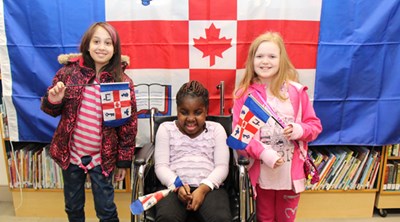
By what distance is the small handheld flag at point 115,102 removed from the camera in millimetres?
1527

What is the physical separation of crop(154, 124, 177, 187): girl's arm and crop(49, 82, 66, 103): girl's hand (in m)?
0.47

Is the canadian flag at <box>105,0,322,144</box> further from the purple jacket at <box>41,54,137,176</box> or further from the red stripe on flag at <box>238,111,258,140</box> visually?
the red stripe on flag at <box>238,111,258,140</box>

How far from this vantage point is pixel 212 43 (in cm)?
202

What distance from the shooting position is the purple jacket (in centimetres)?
157


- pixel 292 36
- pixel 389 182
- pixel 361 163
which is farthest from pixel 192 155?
pixel 389 182

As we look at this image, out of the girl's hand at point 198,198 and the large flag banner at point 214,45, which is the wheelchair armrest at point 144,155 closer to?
the girl's hand at point 198,198

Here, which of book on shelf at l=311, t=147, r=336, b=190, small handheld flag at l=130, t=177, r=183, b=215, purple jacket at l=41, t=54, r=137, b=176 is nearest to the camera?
small handheld flag at l=130, t=177, r=183, b=215

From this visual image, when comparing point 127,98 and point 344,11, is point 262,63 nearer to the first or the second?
point 127,98

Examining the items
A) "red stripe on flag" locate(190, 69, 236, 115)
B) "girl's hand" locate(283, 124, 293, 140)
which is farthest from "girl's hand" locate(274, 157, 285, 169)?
"red stripe on flag" locate(190, 69, 236, 115)

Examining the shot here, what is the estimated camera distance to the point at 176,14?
1987 mm

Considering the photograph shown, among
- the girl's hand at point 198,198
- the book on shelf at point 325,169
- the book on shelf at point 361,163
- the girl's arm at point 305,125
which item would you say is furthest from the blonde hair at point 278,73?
the book on shelf at point 361,163

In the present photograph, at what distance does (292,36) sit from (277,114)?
651 mm

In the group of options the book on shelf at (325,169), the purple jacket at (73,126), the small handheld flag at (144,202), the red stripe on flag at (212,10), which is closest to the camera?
the small handheld flag at (144,202)

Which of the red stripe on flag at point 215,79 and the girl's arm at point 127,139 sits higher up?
the red stripe on flag at point 215,79
